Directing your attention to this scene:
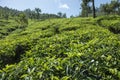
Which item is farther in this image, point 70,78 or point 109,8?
point 109,8

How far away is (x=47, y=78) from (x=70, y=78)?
1.36 ft

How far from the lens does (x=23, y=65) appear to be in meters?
4.57

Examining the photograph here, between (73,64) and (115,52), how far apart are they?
5.55 feet

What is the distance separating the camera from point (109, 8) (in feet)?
250

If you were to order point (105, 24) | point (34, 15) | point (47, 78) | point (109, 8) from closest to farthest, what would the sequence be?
point (47, 78), point (105, 24), point (109, 8), point (34, 15)

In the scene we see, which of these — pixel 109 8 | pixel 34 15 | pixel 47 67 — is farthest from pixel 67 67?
pixel 34 15

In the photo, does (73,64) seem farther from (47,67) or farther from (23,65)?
(23,65)

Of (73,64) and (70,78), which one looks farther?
(73,64)

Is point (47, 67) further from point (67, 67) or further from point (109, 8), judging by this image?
point (109, 8)

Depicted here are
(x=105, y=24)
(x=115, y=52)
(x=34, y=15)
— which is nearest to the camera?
(x=115, y=52)

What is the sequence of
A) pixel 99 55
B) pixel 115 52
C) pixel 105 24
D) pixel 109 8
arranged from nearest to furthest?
1. pixel 99 55
2. pixel 115 52
3. pixel 105 24
4. pixel 109 8

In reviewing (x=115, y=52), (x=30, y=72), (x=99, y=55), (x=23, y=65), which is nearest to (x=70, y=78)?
(x=30, y=72)

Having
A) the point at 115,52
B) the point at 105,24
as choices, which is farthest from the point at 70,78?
the point at 105,24

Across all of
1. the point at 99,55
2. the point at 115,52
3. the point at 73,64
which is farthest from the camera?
the point at 115,52
